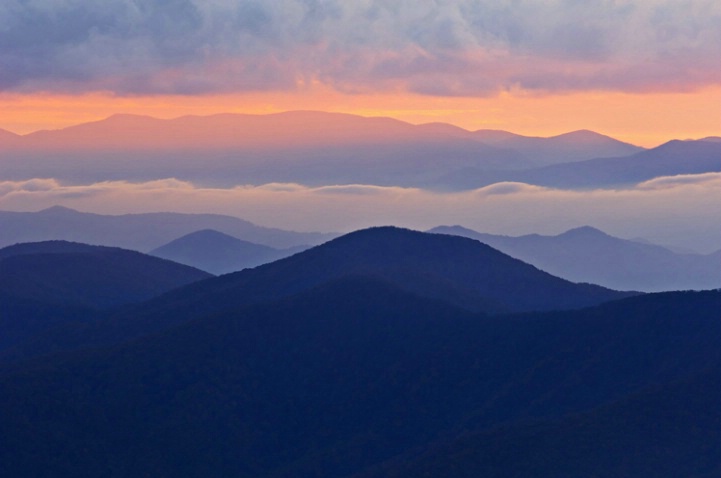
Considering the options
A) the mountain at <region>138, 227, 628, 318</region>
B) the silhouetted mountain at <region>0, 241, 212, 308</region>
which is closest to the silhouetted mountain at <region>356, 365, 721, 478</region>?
the mountain at <region>138, 227, 628, 318</region>

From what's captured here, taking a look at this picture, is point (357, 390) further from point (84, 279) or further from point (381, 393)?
point (84, 279)

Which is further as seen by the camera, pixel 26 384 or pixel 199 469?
pixel 26 384

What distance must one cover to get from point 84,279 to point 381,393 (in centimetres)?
8968

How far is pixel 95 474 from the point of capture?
90500 mm

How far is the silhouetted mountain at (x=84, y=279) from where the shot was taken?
16962 centimetres

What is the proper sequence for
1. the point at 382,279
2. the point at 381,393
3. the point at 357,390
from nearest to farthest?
the point at 381,393 → the point at 357,390 → the point at 382,279

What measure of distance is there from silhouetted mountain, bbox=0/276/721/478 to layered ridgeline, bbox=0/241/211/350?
4885cm

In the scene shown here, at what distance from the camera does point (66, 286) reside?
175 m

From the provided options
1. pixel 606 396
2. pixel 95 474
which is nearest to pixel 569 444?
pixel 606 396

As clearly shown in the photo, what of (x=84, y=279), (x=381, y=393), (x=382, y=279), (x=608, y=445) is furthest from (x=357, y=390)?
(x=84, y=279)

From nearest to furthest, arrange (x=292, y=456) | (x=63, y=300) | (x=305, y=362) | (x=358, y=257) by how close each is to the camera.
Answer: (x=292, y=456) < (x=305, y=362) < (x=358, y=257) < (x=63, y=300)

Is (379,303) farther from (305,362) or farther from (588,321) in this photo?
(588,321)

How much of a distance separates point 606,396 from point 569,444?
16.7 meters

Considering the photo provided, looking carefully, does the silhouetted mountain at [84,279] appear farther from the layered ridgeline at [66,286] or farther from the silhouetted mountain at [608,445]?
the silhouetted mountain at [608,445]
